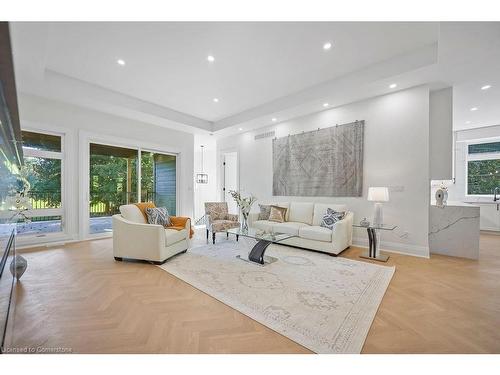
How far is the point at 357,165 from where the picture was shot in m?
4.15

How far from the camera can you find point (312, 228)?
3795 millimetres

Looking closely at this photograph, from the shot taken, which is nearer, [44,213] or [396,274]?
[396,274]

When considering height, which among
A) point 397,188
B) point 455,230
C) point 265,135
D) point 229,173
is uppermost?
point 265,135

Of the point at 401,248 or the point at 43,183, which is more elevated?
the point at 43,183

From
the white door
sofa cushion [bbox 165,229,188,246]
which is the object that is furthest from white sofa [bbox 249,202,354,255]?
the white door

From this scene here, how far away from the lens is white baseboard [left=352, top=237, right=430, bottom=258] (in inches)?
138

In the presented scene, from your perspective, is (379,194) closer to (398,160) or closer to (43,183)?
(398,160)

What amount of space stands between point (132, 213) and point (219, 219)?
1.88m

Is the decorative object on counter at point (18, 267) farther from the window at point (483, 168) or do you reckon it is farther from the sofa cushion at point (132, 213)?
the window at point (483, 168)

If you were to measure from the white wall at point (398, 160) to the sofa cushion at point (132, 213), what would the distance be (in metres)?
3.67

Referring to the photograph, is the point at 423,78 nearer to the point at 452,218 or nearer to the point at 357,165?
the point at 357,165

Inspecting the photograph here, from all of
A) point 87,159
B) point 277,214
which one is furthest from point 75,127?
point 277,214
